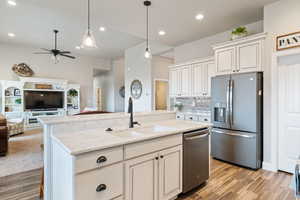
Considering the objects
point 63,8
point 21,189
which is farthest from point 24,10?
point 21,189

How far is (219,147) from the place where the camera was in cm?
341

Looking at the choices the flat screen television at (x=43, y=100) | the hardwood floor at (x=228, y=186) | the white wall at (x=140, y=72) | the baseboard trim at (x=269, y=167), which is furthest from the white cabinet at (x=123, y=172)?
the flat screen television at (x=43, y=100)

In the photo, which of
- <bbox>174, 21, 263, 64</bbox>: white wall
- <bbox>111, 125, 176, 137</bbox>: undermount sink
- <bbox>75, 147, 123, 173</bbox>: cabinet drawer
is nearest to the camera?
<bbox>75, 147, 123, 173</bbox>: cabinet drawer

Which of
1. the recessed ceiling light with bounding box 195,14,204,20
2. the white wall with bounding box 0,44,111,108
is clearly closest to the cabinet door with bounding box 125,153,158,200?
the recessed ceiling light with bounding box 195,14,204,20

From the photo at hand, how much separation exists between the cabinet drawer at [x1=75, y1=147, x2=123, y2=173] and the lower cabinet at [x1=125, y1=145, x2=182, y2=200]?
0.51 ft

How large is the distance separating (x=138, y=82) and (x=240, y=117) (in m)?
4.52

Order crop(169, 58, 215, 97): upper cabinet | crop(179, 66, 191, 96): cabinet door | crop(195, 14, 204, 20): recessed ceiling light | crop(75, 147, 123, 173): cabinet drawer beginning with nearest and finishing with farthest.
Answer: crop(75, 147, 123, 173): cabinet drawer
crop(195, 14, 204, 20): recessed ceiling light
crop(169, 58, 215, 97): upper cabinet
crop(179, 66, 191, 96): cabinet door

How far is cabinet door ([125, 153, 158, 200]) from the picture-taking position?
1556 millimetres

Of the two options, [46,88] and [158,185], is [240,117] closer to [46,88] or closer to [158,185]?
[158,185]

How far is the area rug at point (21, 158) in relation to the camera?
2982mm

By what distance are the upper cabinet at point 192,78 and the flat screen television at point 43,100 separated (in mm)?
5421

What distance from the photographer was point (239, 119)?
10.2ft

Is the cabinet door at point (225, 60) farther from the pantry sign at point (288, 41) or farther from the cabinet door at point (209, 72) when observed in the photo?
the pantry sign at point (288, 41)

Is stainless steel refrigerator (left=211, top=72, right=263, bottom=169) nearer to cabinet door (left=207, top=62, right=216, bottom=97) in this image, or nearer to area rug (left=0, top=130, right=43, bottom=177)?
cabinet door (left=207, top=62, right=216, bottom=97)
